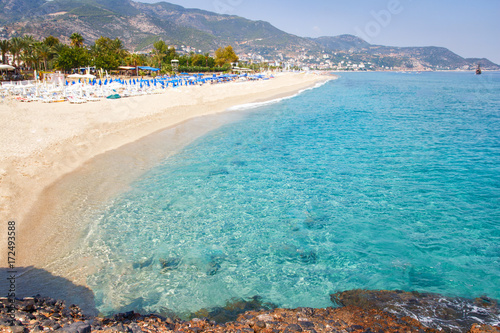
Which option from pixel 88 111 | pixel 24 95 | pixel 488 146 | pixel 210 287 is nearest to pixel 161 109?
pixel 88 111

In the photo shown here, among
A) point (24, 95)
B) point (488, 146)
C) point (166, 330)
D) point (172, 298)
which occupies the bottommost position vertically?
point (172, 298)

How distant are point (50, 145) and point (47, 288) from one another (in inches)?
368

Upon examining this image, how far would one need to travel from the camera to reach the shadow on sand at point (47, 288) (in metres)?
5.36

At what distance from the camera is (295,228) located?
8336 mm

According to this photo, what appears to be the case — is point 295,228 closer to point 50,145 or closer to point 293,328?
point 293,328

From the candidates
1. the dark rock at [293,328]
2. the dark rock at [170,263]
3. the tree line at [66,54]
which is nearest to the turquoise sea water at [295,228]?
the dark rock at [170,263]

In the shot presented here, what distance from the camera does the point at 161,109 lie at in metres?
24.8

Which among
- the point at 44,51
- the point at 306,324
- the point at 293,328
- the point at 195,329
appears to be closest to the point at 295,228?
the point at 306,324

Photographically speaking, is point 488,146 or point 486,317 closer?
point 486,317

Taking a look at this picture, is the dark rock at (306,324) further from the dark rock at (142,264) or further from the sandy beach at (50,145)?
the sandy beach at (50,145)

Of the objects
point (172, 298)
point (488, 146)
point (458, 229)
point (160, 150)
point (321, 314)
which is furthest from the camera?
point (488, 146)

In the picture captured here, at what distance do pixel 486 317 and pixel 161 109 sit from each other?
23698mm

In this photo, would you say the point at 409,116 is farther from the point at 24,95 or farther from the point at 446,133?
the point at 24,95

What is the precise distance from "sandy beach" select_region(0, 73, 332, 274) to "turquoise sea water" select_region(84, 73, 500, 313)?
4.21 ft
